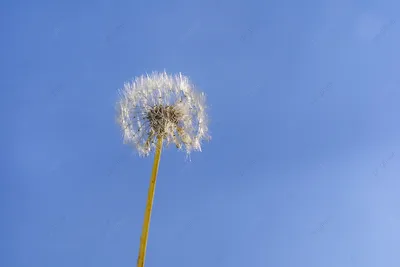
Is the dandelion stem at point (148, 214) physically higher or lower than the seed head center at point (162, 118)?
lower

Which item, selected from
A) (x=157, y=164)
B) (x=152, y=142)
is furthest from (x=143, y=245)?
(x=152, y=142)

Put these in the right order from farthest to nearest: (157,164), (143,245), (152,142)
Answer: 1. (152,142)
2. (157,164)
3. (143,245)

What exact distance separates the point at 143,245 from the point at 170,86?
17.7 ft

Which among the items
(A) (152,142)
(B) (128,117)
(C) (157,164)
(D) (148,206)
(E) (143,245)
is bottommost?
(E) (143,245)

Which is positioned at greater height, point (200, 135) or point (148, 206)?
point (200, 135)

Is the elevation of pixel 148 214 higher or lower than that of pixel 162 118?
lower

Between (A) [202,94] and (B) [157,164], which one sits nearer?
(B) [157,164]

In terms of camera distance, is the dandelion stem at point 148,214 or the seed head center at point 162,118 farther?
the seed head center at point 162,118

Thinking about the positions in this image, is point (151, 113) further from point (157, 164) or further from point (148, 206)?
point (148, 206)

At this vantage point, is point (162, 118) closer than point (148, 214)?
No

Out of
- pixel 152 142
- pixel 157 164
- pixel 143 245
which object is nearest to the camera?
pixel 143 245

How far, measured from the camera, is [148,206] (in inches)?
438

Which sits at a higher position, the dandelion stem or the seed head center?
the seed head center

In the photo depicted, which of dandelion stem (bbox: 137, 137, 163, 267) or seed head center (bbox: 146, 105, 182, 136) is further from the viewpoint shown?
seed head center (bbox: 146, 105, 182, 136)
